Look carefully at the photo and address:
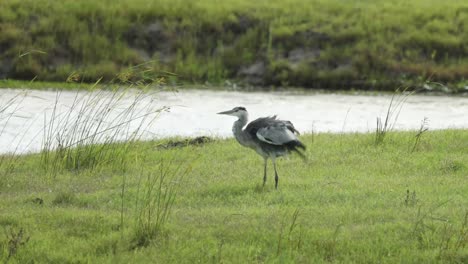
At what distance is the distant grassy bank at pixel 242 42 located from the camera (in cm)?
2455

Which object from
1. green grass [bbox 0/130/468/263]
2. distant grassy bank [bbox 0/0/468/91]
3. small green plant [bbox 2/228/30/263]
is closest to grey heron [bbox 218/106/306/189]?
green grass [bbox 0/130/468/263]

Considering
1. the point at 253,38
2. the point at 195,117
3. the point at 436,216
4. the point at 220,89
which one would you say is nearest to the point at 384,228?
the point at 436,216

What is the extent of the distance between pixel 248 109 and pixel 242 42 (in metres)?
5.00

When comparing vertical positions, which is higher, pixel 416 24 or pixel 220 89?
pixel 416 24

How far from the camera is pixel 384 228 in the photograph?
29.3 feet

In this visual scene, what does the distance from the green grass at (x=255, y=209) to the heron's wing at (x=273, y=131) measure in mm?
695

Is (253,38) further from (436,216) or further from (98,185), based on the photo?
(436,216)

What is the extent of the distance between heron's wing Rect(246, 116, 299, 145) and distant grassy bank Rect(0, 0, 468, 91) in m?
13.4

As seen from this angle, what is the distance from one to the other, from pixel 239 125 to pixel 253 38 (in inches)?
588

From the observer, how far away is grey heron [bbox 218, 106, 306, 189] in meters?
10.4

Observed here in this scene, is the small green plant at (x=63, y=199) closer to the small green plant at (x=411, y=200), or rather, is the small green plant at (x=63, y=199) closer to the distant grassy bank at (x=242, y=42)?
the small green plant at (x=411, y=200)

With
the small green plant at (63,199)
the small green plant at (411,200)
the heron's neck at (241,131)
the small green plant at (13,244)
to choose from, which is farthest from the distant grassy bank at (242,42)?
the small green plant at (13,244)

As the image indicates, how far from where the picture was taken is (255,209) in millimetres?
9805

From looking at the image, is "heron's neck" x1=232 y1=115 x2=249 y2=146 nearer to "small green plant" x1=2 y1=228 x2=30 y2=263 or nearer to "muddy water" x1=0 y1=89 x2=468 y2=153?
"small green plant" x1=2 y1=228 x2=30 y2=263
